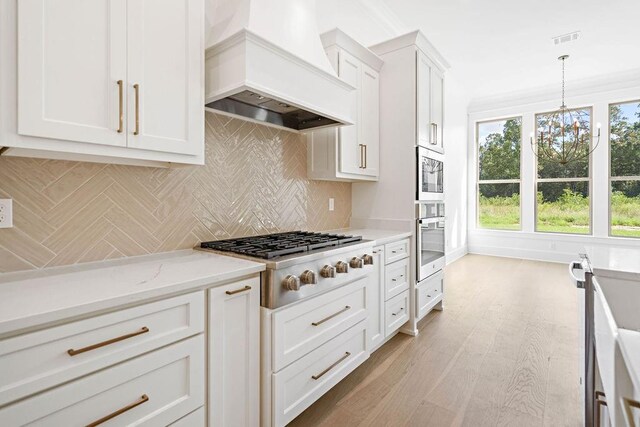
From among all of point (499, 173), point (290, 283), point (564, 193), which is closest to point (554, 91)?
point (499, 173)

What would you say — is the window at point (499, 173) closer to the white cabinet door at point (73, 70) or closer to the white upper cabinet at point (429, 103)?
the white upper cabinet at point (429, 103)

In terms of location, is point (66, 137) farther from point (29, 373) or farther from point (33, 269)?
point (29, 373)

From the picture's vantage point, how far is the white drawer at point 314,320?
5.13 feet

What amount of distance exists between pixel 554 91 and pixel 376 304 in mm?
6179

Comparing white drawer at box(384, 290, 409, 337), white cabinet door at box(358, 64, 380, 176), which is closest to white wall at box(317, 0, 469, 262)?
white cabinet door at box(358, 64, 380, 176)

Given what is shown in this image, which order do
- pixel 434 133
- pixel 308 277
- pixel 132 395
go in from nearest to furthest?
pixel 132 395
pixel 308 277
pixel 434 133

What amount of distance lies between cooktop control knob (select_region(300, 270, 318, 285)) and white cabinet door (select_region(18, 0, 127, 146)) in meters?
1.00

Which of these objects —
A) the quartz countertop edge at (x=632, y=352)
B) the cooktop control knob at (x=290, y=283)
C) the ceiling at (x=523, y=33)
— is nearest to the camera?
the quartz countertop edge at (x=632, y=352)

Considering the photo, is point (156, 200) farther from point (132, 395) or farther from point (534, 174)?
point (534, 174)

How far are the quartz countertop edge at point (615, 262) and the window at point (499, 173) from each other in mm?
5143

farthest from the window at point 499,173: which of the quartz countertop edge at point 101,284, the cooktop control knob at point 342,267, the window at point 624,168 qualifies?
the quartz countertop edge at point 101,284

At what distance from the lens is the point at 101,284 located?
46.4 inches

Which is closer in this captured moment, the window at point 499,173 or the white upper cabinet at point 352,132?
the white upper cabinet at point 352,132

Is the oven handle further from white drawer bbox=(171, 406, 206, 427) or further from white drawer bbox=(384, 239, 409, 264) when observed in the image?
white drawer bbox=(171, 406, 206, 427)
